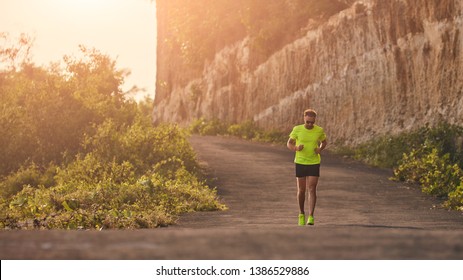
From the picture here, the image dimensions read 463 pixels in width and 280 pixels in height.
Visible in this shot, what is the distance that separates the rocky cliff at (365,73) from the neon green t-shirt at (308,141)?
15.1 meters

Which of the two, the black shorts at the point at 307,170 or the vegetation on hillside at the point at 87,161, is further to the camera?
the vegetation on hillside at the point at 87,161

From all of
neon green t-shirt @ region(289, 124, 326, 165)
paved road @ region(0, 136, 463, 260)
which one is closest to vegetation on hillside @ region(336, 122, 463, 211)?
paved road @ region(0, 136, 463, 260)

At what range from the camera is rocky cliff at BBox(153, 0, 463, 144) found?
30.3 metres

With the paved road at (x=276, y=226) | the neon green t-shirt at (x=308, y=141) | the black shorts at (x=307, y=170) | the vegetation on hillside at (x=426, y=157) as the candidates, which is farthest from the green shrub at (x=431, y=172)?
the neon green t-shirt at (x=308, y=141)

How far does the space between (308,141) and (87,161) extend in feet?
43.1

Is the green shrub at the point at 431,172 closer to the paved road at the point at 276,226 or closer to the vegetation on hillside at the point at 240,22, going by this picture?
the paved road at the point at 276,226

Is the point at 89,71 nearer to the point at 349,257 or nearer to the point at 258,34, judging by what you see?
the point at 258,34

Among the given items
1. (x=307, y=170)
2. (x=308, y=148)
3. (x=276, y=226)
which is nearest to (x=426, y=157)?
(x=307, y=170)

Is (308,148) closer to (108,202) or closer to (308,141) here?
(308,141)

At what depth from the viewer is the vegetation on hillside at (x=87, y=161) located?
17.4 m

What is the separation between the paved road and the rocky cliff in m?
2.82

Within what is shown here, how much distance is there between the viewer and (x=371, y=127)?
3466cm

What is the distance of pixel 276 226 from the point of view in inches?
586

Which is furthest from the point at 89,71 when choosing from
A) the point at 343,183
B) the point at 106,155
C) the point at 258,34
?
the point at 343,183
